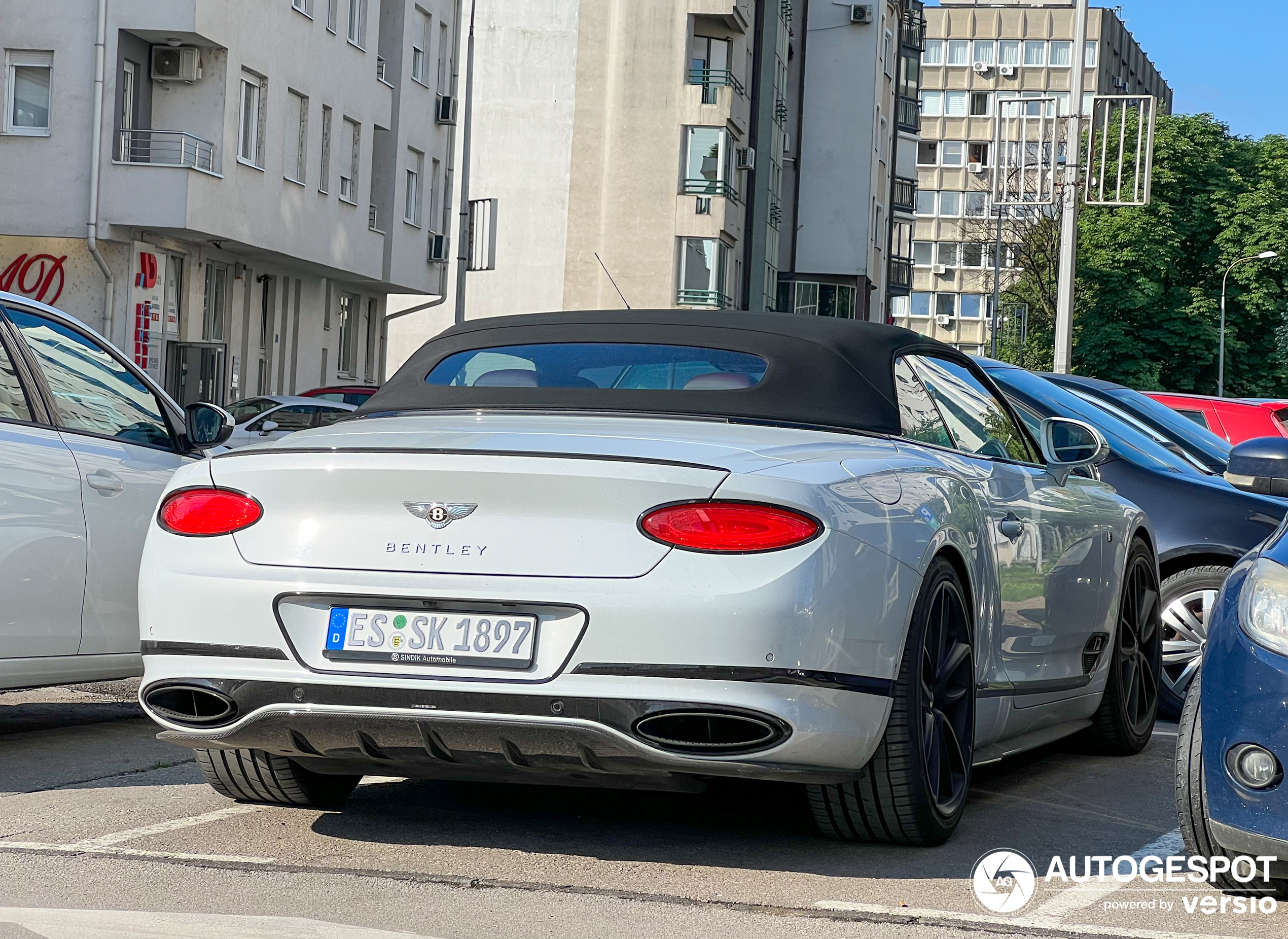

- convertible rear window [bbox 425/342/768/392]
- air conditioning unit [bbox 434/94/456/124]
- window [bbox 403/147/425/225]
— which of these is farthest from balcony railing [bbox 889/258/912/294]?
convertible rear window [bbox 425/342/768/392]

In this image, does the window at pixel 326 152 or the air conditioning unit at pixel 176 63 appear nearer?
the air conditioning unit at pixel 176 63

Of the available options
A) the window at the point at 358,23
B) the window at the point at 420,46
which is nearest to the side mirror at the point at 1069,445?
the window at the point at 358,23

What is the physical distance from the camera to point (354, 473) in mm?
4852

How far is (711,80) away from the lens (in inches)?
2146

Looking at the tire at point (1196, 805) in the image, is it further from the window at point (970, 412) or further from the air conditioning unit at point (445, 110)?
the air conditioning unit at point (445, 110)

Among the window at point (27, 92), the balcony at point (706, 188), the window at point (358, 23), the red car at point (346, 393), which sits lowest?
the red car at point (346, 393)

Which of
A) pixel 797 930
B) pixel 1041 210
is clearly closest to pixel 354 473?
pixel 797 930

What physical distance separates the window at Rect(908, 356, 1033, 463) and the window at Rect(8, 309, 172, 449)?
312 cm

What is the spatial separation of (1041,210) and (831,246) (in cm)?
1105

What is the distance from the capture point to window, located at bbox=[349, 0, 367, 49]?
122 feet

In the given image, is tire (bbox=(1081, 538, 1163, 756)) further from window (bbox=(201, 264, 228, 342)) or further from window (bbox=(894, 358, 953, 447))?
window (bbox=(201, 264, 228, 342))

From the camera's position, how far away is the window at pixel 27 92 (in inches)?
1160

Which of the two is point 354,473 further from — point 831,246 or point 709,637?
point 831,246

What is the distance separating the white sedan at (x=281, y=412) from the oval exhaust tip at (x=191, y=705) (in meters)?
16.5
